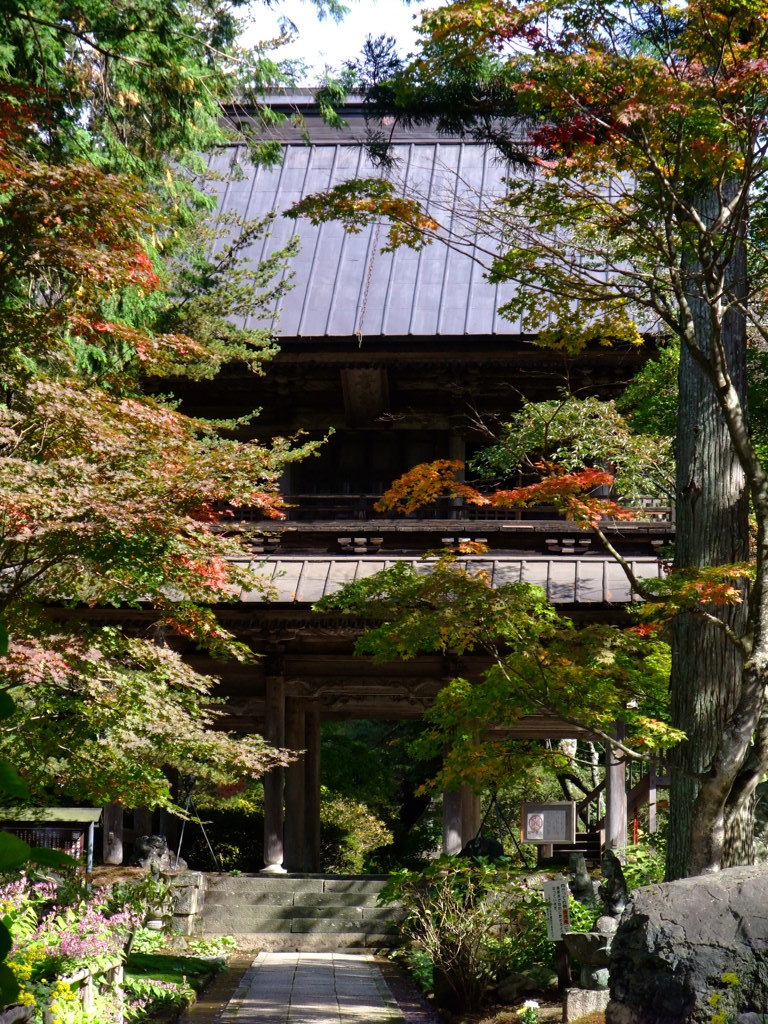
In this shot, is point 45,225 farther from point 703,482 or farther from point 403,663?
point 403,663

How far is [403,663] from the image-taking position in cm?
1518

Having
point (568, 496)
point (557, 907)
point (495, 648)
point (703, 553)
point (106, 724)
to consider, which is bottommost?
point (557, 907)

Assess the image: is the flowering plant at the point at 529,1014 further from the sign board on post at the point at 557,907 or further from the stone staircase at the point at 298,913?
the stone staircase at the point at 298,913

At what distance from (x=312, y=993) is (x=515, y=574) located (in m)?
5.83

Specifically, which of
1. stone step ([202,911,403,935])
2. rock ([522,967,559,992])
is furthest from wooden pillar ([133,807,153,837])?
rock ([522,967,559,992])

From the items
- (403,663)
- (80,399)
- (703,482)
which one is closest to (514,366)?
(403,663)

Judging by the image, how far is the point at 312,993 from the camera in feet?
32.7

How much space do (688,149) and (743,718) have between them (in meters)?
3.67

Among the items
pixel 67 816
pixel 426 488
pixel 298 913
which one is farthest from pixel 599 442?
pixel 67 816

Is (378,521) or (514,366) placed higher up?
(514,366)

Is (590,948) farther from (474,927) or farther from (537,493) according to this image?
(537,493)

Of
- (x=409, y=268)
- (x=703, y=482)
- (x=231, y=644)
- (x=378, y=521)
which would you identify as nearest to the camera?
(x=703, y=482)

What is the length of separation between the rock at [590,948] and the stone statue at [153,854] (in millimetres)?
7076

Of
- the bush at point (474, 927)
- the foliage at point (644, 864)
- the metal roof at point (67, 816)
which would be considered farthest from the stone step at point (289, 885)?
the bush at point (474, 927)
